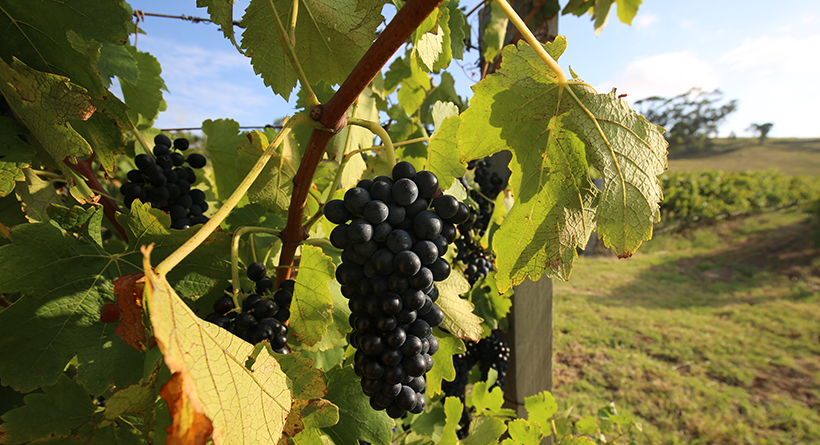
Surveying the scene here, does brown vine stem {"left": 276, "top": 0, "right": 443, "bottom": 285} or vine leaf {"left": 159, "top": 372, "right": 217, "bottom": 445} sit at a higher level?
brown vine stem {"left": 276, "top": 0, "right": 443, "bottom": 285}

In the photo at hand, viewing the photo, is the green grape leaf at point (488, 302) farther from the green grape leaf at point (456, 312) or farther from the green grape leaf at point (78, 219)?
the green grape leaf at point (78, 219)

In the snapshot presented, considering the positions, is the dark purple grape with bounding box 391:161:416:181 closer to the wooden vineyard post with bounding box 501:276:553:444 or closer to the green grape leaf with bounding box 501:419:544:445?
the green grape leaf with bounding box 501:419:544:445

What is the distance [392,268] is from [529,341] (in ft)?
6.17

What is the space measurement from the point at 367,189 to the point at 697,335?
6.93m

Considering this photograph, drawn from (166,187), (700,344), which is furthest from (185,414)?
(700,344)

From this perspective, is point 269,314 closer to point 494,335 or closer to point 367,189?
point 367,189

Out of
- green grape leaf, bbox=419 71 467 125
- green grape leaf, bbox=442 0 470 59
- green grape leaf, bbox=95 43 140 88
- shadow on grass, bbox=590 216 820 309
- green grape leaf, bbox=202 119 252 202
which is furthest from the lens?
shadow on grass, bbox=590 216 820 309

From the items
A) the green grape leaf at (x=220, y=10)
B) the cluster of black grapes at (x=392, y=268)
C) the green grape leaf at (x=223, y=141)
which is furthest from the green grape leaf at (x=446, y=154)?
the green grape leaf at (x=223, y=141)

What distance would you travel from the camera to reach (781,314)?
6.55m

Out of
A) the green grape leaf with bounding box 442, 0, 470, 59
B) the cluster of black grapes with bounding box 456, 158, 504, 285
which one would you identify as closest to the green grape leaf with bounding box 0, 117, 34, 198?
the green grape leaf with bounding box 442, 0, 470, 59

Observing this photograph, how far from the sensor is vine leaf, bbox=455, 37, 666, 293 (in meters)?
0.69

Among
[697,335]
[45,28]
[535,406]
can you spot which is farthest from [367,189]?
[697,335]

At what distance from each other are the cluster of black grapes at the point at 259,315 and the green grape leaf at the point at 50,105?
0.36 meters

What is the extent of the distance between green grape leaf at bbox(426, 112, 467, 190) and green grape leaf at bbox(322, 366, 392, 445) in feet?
1.64
